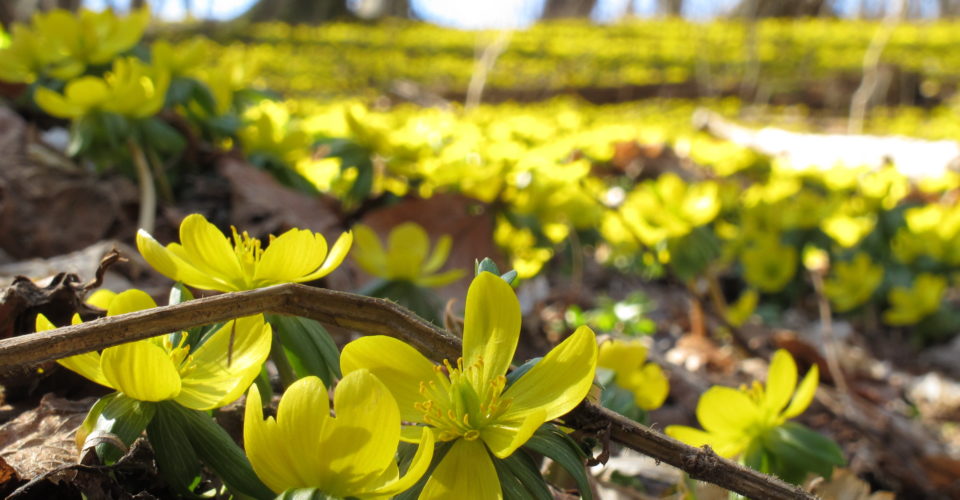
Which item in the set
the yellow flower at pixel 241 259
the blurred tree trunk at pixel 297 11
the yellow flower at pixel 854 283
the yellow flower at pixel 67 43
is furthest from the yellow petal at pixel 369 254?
the blurred tree trunk at pixel 297 11

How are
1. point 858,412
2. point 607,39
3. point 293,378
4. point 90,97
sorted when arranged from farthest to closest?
1. point 607,39
2. point 858,412
3. point 90,97
4. point 293,378

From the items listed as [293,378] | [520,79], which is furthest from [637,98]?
[293,378]

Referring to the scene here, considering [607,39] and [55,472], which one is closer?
[55,472]

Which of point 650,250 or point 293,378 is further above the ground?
point 293,378

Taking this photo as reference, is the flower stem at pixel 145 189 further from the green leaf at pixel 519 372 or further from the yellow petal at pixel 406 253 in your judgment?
the green leaf at pixel 519 372

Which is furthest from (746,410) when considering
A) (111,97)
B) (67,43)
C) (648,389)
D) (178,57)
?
(67,43)

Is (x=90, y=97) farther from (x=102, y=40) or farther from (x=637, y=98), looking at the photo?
(x=637, y=98)
